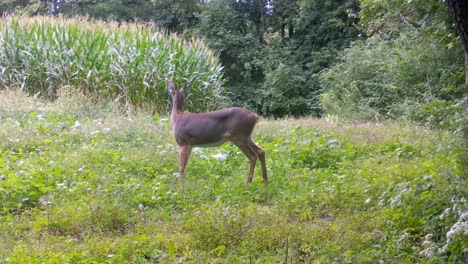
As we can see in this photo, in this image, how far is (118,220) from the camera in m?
5.74

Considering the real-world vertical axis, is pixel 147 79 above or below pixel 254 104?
above

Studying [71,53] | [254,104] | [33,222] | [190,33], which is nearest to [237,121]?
[33,222]

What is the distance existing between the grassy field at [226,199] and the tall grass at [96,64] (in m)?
3.58

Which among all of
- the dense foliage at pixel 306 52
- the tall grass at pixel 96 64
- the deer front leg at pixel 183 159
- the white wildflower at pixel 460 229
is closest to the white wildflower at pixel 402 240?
the white wildflower at pixel 460 229

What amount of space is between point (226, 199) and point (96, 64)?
8.08 m

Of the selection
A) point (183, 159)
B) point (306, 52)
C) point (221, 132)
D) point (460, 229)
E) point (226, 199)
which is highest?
point (460, 229)

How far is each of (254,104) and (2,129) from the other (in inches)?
678

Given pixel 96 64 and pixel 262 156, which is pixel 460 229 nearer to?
pixel 262 156

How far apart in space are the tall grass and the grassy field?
11.8 feet

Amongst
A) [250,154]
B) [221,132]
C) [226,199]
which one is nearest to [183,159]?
[221,132]

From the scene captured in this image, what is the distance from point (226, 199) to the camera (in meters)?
6.51

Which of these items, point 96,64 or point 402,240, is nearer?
point 402,240

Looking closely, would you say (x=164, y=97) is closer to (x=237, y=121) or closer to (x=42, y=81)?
(x=42, y=81)

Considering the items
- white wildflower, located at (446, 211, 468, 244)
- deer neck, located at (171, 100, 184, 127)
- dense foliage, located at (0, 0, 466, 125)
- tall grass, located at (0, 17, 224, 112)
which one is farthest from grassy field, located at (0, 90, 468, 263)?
dense foliage, located at (0, 0, 466, 125)
